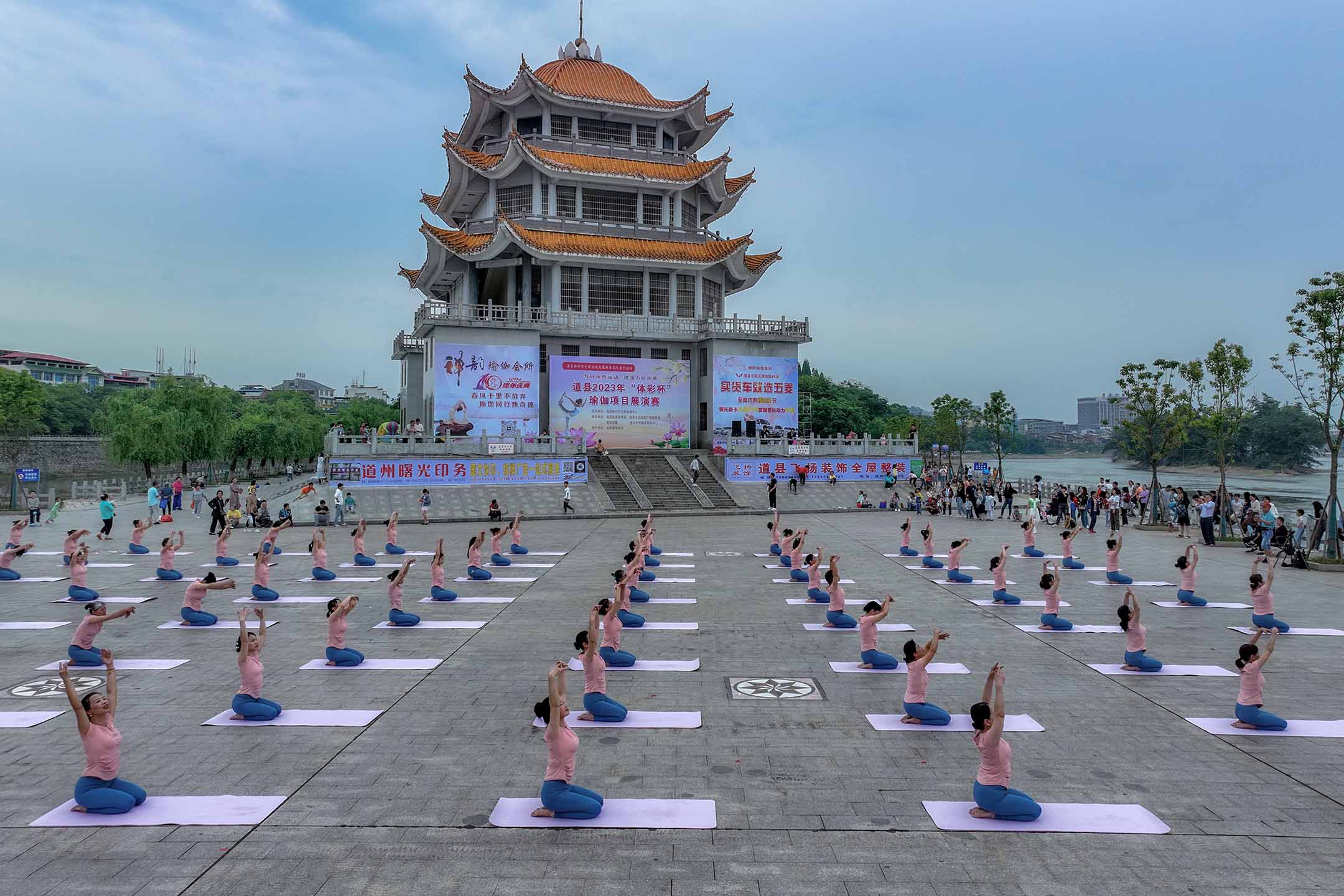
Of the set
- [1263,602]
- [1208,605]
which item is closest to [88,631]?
[1263,602]

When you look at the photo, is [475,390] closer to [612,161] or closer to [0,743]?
[612,161]

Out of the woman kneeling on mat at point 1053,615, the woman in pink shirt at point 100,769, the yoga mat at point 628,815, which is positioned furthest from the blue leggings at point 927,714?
the woman in pink shirt at point 100,769

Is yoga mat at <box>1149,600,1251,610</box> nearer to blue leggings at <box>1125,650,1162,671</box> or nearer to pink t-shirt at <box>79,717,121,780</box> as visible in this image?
blue leggings at <box>1125,650,1162,671</box>

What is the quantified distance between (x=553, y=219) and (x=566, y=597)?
3017 centimetres

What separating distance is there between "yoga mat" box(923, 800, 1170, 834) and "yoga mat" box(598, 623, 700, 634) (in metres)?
6.57

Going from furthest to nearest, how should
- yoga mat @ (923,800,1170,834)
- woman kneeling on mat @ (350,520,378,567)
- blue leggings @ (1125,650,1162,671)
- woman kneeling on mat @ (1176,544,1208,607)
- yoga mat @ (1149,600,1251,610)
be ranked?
1. woman kneeling on mat @ (350,520,378,567)
2. yoga mat @ (1149,600,1251,610)
3. woman kneeling on mat @ (1176,544,1208,607)
4. blue leggings @ (1125,650,1162,671)
5. yoga mat @ (923,800,1170,834)

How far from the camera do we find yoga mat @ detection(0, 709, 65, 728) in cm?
861

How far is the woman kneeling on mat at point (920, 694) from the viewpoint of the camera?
855 cm

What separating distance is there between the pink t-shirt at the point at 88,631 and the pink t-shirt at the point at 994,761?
9.94 meters

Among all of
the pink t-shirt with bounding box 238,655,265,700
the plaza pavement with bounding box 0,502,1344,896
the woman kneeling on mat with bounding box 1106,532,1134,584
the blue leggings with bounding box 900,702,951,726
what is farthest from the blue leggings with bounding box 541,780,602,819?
the woman kneeling on mat with bounding box 1106,532,1134,584

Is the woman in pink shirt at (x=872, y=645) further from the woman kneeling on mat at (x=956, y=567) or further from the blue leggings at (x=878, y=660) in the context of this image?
the woman kneeling on mat at (x=956, y=567)

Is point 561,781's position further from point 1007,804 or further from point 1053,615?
point 1053,615

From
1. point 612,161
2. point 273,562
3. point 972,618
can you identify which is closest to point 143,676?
point 273,562

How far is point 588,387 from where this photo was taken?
39969 millimetres
